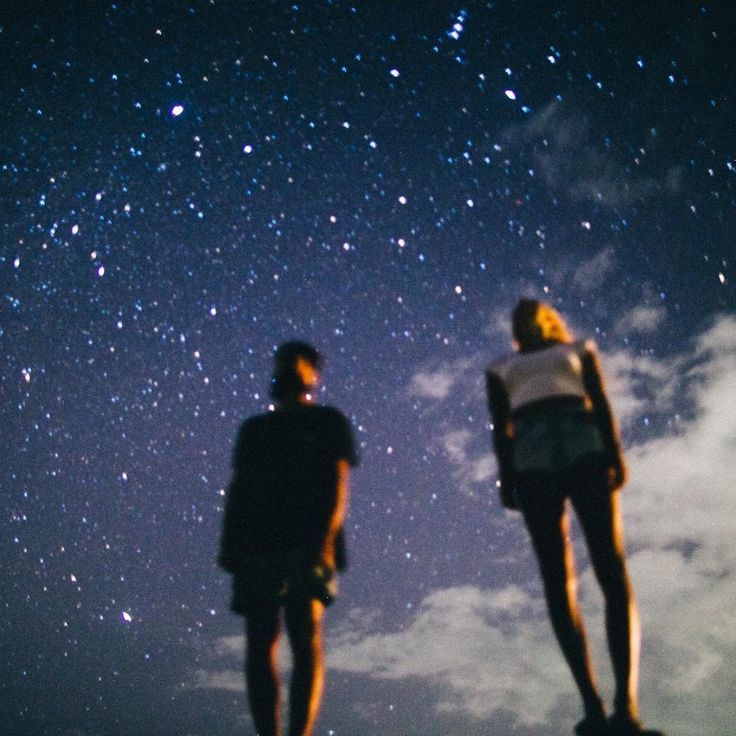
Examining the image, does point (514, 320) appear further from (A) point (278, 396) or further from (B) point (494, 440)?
(A) point (278, 396)

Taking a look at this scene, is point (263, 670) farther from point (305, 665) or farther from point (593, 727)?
point (593, 727)

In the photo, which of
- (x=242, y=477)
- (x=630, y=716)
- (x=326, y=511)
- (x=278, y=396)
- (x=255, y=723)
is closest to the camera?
(x=630, y=716)

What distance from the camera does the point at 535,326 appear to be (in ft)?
9.05

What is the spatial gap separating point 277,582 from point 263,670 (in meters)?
0.32

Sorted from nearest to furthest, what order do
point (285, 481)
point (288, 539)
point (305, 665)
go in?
1. point (305, 665)
2. point (288, 539)
3. point (285, 481)

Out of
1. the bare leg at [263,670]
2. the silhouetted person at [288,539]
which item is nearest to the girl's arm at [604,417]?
the silhouetted person at [288,539]

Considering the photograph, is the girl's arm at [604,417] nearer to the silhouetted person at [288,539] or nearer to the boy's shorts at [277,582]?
the silhouetted person at [288,539]

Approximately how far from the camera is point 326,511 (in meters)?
2.23

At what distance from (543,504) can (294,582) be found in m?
1.00

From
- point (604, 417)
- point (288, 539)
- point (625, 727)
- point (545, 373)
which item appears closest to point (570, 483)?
point (604, 417)

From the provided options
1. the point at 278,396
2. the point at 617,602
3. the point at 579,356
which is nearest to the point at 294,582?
the point at 278,396

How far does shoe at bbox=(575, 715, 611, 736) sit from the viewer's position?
1.85 m

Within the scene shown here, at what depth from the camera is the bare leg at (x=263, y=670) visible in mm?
2027

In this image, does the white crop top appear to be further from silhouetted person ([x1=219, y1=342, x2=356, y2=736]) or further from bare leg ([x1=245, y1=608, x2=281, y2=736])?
bare leg ([x1=245, y1=608, x2=281, y2=736])
